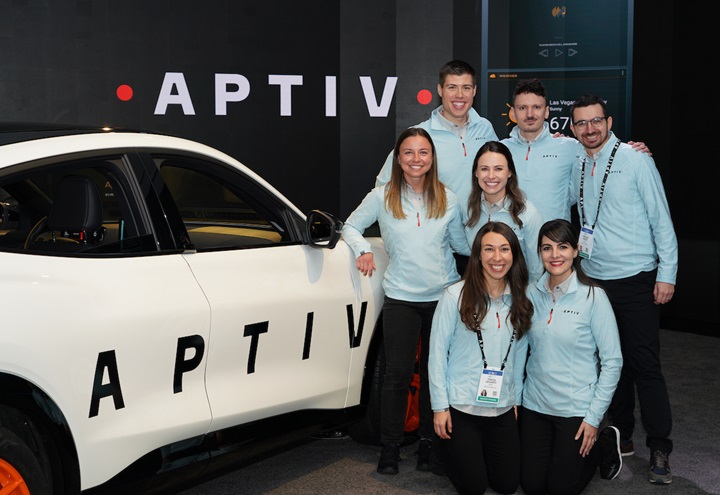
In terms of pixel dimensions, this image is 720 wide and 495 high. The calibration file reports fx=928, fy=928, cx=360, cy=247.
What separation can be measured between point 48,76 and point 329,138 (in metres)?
2.26

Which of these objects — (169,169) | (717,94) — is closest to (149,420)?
(169,169)

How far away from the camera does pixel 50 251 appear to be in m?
2.76

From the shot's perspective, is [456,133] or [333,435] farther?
[333,435]

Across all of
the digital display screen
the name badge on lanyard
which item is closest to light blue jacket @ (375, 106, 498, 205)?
the name badge on lanyard

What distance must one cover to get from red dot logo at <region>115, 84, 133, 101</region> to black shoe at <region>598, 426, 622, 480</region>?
15.5 feet

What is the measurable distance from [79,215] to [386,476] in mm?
1955

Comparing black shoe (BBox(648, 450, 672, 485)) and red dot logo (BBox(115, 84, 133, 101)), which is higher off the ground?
red dot logo (BBox(115, 84, 133, 101))

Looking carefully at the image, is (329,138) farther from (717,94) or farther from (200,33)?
(717,94)

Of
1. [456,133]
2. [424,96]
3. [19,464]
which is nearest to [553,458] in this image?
[456,133]

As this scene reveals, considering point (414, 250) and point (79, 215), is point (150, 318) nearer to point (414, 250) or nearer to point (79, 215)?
point (79, 215)

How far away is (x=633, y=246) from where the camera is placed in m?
4.14

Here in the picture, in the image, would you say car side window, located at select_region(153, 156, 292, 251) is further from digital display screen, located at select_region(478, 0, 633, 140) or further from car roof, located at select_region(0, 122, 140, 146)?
digital display screen, located at select_region(478, 0, 633, 140)

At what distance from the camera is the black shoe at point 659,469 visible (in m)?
4.05

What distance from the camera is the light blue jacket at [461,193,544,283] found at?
13.5 feet
